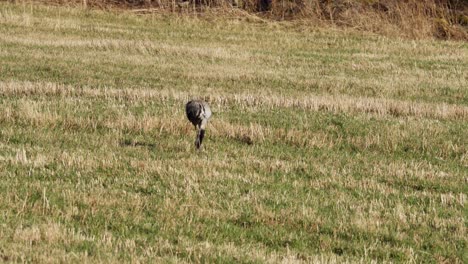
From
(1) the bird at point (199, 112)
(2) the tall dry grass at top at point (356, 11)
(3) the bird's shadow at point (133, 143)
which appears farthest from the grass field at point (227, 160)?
(2) the tall dry grass at top at point (356, 11)

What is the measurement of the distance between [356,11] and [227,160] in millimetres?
21379

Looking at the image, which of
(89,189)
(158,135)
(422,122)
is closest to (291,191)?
(89,189)

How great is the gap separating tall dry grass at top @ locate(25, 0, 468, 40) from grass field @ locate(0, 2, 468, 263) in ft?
20.5

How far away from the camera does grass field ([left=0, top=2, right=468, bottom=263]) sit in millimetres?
7098

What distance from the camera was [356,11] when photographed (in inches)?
1216

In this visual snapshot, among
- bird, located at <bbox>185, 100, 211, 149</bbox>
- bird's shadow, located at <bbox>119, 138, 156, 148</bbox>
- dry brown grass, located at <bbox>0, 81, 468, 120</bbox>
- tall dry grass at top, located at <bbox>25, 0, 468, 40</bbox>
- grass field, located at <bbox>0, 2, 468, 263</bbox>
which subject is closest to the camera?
grass field, located at <bbox>0, 2, 468, 263</bbox>

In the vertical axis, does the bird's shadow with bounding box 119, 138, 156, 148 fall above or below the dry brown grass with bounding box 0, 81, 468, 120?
above

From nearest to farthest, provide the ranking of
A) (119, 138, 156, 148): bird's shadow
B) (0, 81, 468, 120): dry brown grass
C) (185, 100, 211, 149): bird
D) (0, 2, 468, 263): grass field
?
(0, 2, 468, 263): grass field → (185, 100, 211, 149): bird → (119, 138, 156, 148): bird's shadow → (0, 81, 468, 120): dry brown grass

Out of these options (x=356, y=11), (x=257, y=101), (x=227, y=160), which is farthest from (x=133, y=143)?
(x=356, y=11)

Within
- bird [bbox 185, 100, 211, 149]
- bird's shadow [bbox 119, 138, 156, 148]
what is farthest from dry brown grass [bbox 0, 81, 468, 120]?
bird [bbox 185, 100, 211, 149]

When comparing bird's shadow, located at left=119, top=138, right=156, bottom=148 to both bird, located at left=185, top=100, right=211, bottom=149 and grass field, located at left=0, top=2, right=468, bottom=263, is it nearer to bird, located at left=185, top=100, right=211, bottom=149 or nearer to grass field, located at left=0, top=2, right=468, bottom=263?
grass field, located at left=0, top=2, right=468, bottom=263

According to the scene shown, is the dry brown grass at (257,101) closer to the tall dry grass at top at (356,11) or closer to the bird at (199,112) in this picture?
the bird at (199,112)

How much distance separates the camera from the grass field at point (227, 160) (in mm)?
7098

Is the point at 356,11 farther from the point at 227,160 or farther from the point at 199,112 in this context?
the point at 199,112
